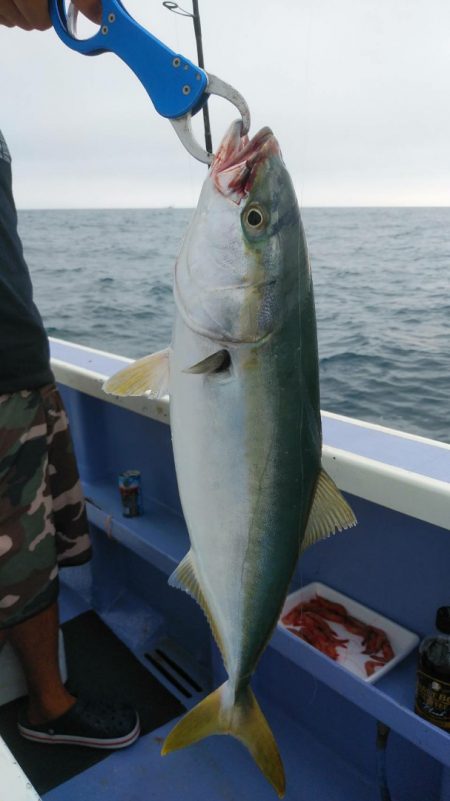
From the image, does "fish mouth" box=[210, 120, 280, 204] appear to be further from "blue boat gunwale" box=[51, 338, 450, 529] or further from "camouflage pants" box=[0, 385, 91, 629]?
"camouflage pants" box=[0, 385, 91, 629]

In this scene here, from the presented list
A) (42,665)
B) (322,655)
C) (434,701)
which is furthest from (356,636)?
(42,665)

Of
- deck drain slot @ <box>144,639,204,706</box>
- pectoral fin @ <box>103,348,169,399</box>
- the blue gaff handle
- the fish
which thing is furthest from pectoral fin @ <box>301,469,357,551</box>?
deck drain slot @ <box>144,639,204,706</box>

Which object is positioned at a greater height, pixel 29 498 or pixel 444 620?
pixel 29 498

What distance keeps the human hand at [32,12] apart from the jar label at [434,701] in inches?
68.9

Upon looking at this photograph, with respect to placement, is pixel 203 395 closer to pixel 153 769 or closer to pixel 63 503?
pixel 63 503

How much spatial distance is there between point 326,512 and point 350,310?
10.4m

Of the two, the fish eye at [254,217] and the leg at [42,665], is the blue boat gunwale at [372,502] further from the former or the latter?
the fish eye at [254,217]

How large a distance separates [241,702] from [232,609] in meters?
0.22

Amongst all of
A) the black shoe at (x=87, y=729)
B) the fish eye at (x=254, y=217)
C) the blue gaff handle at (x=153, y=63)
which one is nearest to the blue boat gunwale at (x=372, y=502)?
the black shoe at (x=87, y=729)

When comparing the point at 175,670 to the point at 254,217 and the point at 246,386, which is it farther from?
the point at 254,217

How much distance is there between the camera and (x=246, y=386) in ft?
3.83

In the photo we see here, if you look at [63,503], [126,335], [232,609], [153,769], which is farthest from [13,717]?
[126,335]

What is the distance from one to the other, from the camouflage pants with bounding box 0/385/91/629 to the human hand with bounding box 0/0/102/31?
109cm

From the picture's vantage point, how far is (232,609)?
1318 millimetres
